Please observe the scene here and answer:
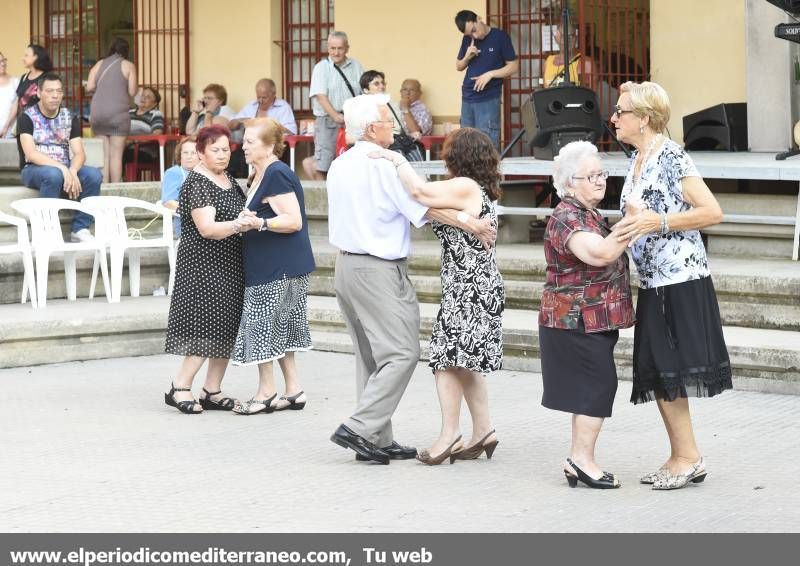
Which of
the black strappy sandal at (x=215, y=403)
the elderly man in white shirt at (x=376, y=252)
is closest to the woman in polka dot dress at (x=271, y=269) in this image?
the black strappy sandal at (x=215, y=403)

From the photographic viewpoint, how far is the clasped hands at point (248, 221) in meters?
7.38

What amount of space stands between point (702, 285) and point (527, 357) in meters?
3.11

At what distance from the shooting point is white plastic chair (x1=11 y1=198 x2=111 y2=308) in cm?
1008

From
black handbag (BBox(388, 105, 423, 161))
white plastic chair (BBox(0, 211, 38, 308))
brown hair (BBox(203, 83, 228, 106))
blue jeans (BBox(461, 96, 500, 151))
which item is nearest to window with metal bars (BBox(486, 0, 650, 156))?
blue jeans (BBox(461, 96, 500, 151))

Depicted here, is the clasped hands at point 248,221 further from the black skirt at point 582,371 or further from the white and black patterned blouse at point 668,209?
the white and black patterned blouse at point 668,209

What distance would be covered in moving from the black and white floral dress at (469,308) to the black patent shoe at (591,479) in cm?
62

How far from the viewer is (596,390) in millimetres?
5891

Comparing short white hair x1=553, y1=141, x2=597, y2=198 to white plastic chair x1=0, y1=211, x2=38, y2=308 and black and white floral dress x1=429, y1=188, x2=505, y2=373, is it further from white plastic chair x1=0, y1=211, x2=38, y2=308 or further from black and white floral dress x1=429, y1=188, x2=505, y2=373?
white plastic chair x1=0, y1=211, x2=38, y2=308

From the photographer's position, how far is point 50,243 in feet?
33.2

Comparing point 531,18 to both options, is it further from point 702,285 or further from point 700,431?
point 702,285

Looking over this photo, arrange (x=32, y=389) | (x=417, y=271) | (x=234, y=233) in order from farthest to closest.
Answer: (x=417, y=271)
(x=32, y=389)
(x=234, y=233)

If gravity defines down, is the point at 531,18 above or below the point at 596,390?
above
